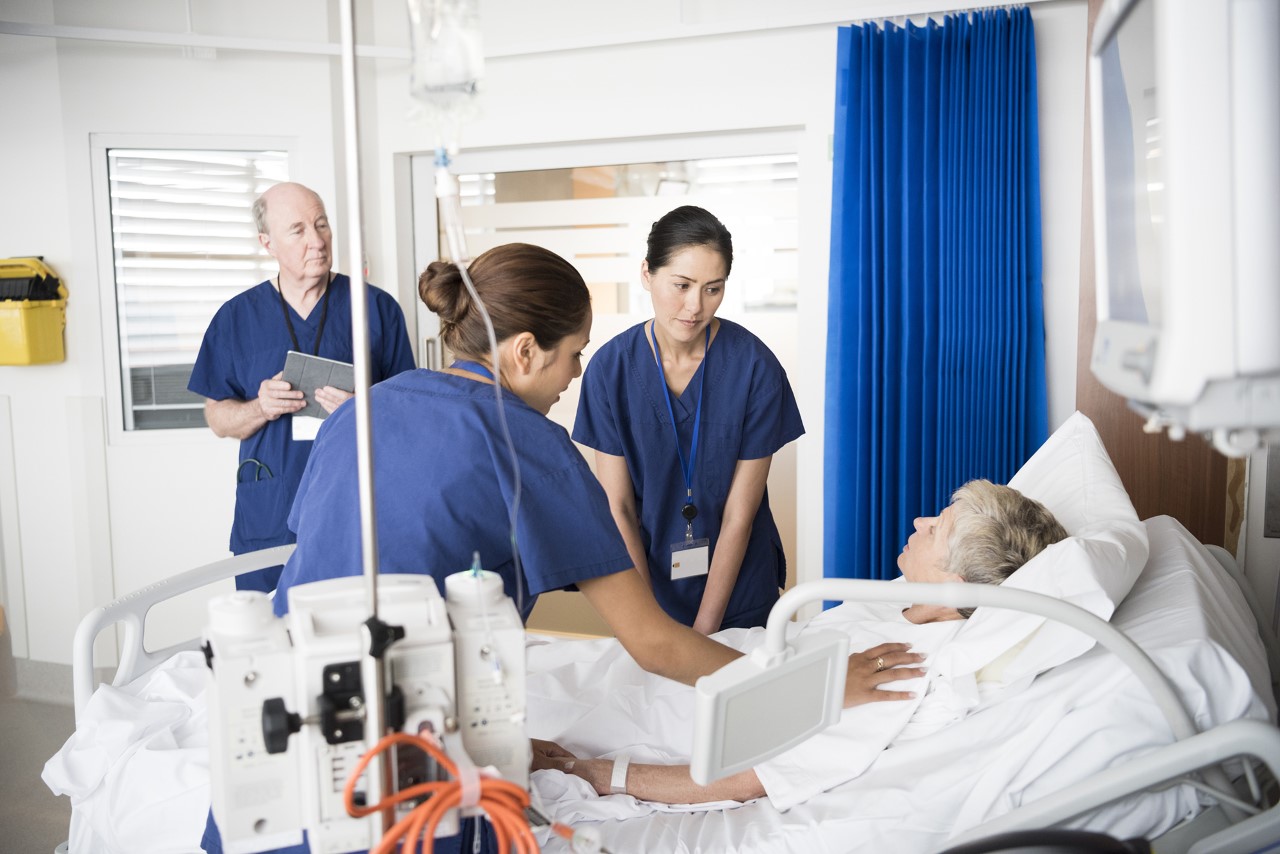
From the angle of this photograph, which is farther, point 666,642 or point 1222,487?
point 1222,487

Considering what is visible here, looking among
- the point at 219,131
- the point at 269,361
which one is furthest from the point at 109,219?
the point at 269,361

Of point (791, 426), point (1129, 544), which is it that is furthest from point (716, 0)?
point (1129, 544)

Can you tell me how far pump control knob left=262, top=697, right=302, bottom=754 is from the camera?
2.69 ft

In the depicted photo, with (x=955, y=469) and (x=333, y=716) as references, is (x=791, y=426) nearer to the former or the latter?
(x=955, y=469)

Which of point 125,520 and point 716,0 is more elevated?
point 716,0

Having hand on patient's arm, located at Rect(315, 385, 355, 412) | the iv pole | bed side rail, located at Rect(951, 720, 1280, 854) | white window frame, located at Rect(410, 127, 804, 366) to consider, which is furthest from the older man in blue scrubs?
bed side rail, located at Rect(951, 720, 1280, 854)

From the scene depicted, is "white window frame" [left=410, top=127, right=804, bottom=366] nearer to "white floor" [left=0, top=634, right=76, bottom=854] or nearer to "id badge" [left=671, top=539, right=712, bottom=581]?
"id badge" [left=671, top=539, right=712, bottom=581]

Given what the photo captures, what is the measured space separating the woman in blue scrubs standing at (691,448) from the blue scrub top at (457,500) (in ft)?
3.48

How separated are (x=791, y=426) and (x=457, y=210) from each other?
1.72 metres

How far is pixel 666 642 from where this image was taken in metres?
1.28

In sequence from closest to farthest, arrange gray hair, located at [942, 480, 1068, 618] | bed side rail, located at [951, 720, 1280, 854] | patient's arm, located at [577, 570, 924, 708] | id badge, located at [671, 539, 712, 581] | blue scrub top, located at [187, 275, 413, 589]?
bed side rail, located at [951, 720, 1280, 854] < patient's arm, located at [577, 570, 924, 708] < gray hair, located at [942, 480, 1068, 618] < id badge, located at [671, 539, 712, 581] < blue scrub top, located at [187, 275, 413, 589]

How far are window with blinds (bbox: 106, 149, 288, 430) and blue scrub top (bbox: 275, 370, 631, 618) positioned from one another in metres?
2.78

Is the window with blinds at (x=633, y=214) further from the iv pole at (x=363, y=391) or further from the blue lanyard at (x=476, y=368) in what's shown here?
the iv pole at (x=363, y=391)

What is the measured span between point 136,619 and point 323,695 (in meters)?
1.17
